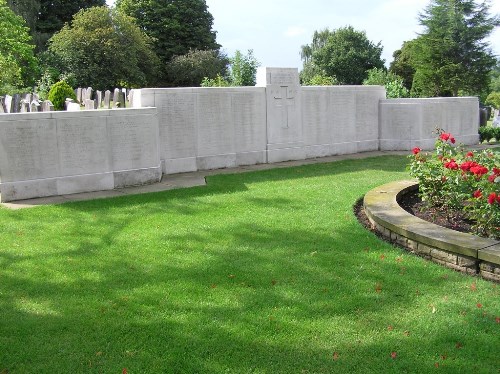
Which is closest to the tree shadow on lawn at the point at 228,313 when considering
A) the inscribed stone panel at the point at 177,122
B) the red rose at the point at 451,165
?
the red rose at the point at 451,165

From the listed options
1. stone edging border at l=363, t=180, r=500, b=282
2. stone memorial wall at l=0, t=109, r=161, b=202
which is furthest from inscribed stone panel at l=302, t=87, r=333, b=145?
stone edging border at l=363, t=180, r=500, b=282

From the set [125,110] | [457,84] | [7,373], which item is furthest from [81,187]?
[457,84]

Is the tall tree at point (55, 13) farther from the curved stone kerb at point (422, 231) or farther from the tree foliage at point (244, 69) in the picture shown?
the curved stone kerb at point (422, 231)

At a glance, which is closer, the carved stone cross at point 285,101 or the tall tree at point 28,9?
the carved stone cross at point 285,101

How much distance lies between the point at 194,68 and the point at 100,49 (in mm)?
10308

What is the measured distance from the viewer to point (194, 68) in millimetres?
46438

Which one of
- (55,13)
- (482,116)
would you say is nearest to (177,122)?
(482,116)

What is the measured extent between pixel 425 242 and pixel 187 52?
48145mm

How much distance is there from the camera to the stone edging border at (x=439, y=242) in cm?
481

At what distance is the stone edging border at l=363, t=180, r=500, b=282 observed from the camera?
15.8ft

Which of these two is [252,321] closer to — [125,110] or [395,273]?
[395,273]

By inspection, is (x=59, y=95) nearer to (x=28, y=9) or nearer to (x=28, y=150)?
(x=28, y=150)

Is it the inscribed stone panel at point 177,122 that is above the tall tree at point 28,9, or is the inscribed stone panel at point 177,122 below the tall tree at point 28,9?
below

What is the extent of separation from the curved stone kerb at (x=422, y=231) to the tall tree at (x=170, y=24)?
147 feet
